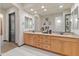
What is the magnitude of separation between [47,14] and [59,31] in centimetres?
91

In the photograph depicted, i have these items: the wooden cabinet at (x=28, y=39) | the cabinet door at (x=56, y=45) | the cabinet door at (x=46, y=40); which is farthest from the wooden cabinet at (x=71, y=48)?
the wooden cabinet at (x=28, y=39)

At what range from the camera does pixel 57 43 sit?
4.03 m

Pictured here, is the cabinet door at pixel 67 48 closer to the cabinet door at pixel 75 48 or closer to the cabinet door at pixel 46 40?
the cabinet door at pixel 75 48

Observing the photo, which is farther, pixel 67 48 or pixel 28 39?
pixel 28 39

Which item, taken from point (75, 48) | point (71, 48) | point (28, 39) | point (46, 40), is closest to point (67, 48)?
point (71, 48)

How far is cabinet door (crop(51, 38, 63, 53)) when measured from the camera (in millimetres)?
3889

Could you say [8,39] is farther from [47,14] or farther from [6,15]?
[47,14]

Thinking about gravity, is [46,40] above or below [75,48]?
above

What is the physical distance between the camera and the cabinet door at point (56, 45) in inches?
153

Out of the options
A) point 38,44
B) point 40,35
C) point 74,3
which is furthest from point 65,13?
point 38,44

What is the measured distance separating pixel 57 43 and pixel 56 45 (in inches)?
4.3

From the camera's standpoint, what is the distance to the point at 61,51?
388cm

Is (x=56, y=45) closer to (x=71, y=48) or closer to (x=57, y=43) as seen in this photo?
(x=57, y=43)

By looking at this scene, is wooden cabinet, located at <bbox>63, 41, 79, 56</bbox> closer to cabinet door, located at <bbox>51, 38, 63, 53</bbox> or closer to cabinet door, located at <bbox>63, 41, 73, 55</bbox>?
cabinet door, located at <bbox>63, 41, 73, 55</bbox>
